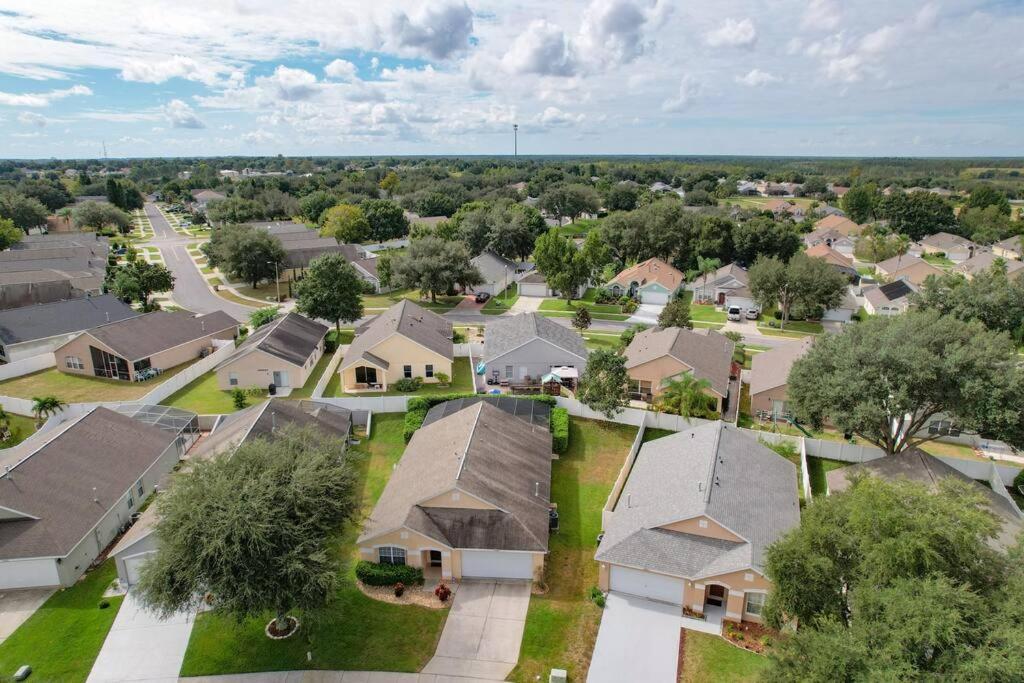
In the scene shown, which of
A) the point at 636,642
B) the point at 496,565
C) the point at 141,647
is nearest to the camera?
the point at 141,647

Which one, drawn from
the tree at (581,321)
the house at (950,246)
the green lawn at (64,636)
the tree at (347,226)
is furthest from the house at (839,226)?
the green lawn at (64,636)

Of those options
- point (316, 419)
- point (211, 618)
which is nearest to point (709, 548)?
point (211, 618)

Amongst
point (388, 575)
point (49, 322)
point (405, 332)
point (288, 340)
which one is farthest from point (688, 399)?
point (49, 322)

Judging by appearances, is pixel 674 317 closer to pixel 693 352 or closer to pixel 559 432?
pixel 693 352

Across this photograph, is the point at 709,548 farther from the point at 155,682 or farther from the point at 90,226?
the point at 90,226

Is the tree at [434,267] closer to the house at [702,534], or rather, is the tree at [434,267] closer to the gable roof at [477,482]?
the gable roof at [477,482]

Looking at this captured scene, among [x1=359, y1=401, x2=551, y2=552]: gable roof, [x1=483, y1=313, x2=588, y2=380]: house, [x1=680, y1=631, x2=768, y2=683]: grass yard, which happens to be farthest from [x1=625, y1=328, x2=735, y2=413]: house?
[x1=680, y1=631, x2=768, y2=683]: grass yard
